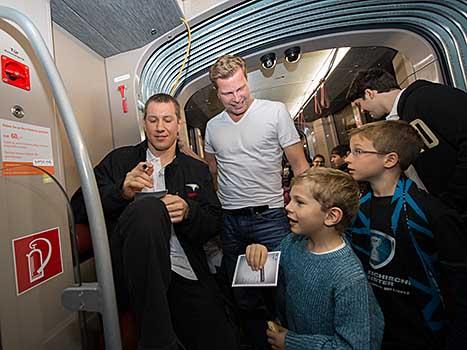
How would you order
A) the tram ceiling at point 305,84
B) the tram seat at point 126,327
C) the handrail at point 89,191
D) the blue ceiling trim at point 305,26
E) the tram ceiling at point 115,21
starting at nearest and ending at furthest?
the handrail at point 89,191, the tram seat at point 126,327, the tram ceiling at point 115,21, the blue ceiling trim at point 305,26, the tram ceiling at point 305,84

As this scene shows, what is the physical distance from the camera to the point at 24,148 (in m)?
0.83

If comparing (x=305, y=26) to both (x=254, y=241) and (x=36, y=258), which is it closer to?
(x=254, y=241)

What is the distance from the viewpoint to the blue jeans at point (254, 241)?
1.35 m

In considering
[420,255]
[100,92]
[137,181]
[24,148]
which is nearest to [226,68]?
[137,181]

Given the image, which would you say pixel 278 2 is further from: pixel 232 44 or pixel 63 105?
pixel 63 105

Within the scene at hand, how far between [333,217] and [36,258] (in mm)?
993

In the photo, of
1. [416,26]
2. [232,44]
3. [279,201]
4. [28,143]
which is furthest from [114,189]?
[416,26]

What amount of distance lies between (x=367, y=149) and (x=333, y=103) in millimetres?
1996

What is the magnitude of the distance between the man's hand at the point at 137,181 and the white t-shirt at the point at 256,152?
0.51 meters

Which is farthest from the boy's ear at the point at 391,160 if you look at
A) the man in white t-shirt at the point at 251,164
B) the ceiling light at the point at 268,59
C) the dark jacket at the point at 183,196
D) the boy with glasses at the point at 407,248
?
the ceiling light at the point at 268,59

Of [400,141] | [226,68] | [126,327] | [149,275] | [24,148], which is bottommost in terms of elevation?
[126,327]

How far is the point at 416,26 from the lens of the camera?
6.53ft

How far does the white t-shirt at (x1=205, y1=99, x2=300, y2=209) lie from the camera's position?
1.44 meters

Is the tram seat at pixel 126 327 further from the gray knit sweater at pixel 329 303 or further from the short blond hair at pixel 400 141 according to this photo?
the short blond hair at pixel 400 141
